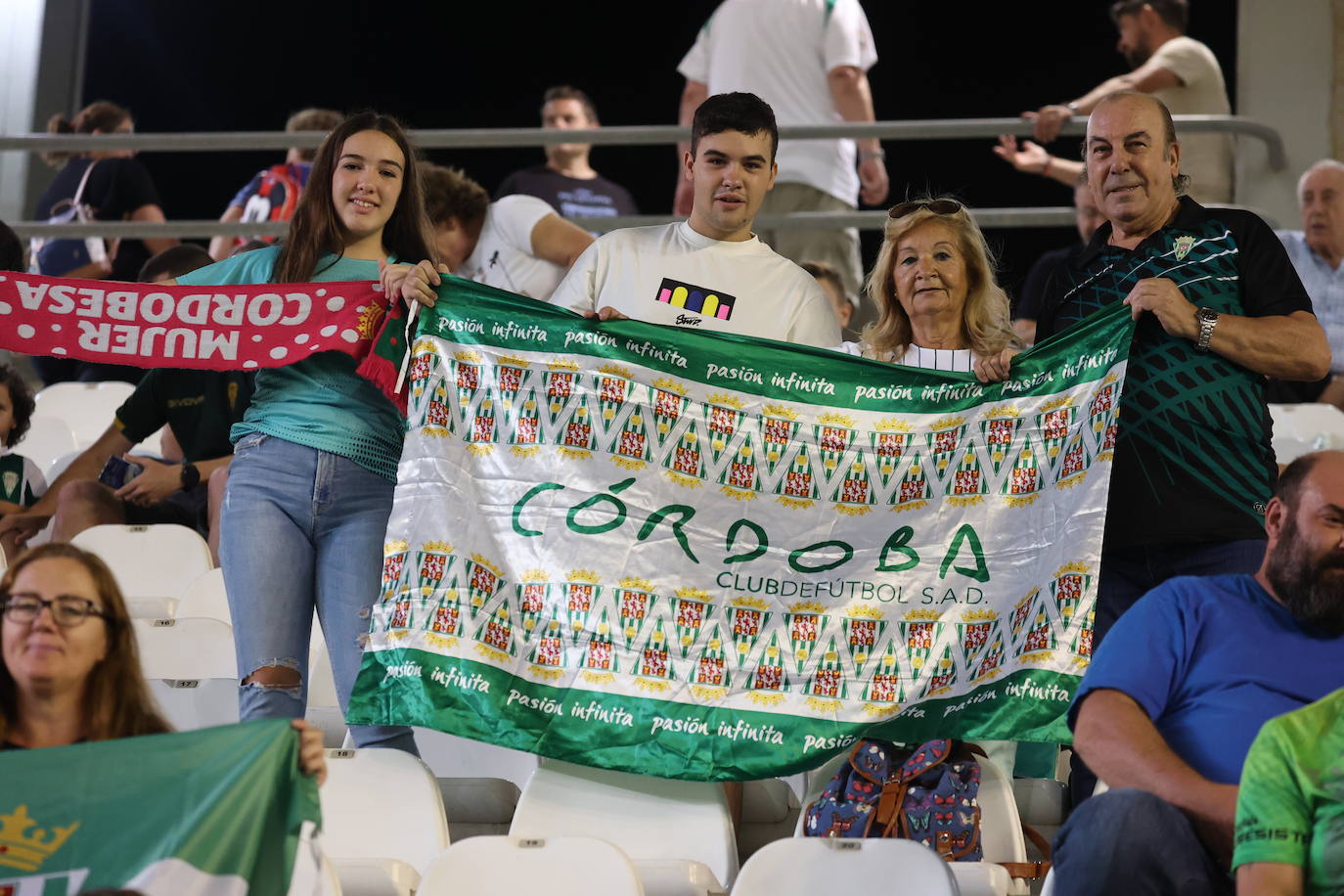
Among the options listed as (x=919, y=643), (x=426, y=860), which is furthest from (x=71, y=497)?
(x=919, y=643)

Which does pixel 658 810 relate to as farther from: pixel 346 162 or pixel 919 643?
pixel 346 162

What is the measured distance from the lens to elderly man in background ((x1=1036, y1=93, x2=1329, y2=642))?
3.98m

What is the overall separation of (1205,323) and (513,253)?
2.82 metres

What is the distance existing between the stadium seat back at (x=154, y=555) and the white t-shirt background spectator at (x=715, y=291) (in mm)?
1889

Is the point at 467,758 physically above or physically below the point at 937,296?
below

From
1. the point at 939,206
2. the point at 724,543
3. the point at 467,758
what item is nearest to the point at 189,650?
the point at 467,758

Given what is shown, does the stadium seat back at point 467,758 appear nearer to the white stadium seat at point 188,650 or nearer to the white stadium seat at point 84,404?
the white stadium seat at point 188,650

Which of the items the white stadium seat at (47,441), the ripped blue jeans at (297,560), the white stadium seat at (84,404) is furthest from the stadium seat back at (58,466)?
the ripped blue jeans at (297,560)

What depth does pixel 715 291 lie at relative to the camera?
4.37 metres

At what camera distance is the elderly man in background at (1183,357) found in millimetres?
3977

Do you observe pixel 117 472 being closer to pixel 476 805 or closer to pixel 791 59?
pixel 476 805

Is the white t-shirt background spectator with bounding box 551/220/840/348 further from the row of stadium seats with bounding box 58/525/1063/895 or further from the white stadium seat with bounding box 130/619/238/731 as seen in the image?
the white stadium seat with bounding box 130/619/238/731

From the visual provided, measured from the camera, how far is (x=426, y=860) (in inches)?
151

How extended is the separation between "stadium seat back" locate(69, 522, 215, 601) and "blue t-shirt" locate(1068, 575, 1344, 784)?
10.6ft
